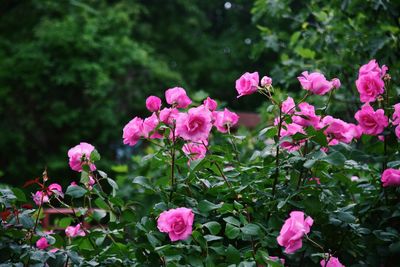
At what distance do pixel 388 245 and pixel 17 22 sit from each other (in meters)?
9.32

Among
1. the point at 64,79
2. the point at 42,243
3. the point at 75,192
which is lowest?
the point at 64,79

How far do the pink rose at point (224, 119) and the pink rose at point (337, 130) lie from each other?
0.87ft

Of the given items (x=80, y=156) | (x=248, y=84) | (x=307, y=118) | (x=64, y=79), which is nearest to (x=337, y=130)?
(x=307, y=118)

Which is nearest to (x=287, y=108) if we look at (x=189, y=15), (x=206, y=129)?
(x=206, y=129)

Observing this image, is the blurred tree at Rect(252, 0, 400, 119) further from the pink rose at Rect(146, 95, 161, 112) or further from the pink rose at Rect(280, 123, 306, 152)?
the pink rose at Rect(146, 95, 161, 112)

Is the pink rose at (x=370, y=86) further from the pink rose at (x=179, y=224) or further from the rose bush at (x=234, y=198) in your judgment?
the pink rose at (x=179, y=224)

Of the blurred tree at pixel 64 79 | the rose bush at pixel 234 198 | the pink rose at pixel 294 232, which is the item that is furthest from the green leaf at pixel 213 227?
the blurred tree at pixel 64 79

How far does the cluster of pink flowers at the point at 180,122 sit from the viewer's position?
1444 millimetres

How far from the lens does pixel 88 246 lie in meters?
1.61

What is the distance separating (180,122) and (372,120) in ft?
1.82

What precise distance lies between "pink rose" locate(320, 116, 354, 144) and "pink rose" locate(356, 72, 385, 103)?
0.11 meters

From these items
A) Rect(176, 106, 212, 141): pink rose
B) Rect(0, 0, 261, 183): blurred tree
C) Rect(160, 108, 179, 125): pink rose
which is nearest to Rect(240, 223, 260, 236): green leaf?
Rect(176, 106, 212, 141): pink rose

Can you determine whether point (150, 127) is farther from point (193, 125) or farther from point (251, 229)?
point (251, 229)

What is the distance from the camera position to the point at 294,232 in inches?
50.5
